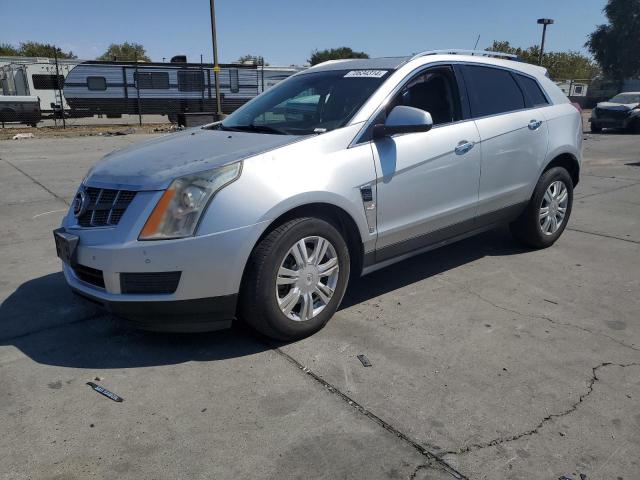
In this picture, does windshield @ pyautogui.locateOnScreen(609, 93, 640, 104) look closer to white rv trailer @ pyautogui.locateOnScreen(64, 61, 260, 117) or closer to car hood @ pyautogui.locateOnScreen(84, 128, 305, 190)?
white rv trailer @ pyautogui.locateOnScreen(64, 61, 260, 117)

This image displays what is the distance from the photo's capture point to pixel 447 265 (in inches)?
189

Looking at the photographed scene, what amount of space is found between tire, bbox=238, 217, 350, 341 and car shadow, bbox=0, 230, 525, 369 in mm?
224

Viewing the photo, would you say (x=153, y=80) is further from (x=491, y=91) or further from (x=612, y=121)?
(x=491, y=91)

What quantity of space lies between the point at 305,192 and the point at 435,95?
1.59 metres

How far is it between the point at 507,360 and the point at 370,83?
2.09 m

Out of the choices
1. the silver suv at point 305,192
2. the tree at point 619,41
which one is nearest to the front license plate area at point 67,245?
the silver suv at point 305,192

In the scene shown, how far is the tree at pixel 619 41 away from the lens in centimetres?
4203

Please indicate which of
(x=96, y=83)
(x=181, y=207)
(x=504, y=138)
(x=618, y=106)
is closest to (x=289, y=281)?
(x=181, y=207)

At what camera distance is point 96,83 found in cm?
2323

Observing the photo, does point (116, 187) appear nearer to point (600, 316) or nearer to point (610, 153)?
point (600, 316)

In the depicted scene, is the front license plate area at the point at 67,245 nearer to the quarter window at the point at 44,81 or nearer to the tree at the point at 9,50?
the quarter window at the point at 44,81

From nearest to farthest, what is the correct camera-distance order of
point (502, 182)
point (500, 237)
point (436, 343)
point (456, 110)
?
point (436, 343)
point (456, 110)
point (502, 182)
point (500, 237)

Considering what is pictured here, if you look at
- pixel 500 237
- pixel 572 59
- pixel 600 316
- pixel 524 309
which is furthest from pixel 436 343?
pixel 572 59

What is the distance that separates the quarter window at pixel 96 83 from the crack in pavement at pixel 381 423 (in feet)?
76.1
